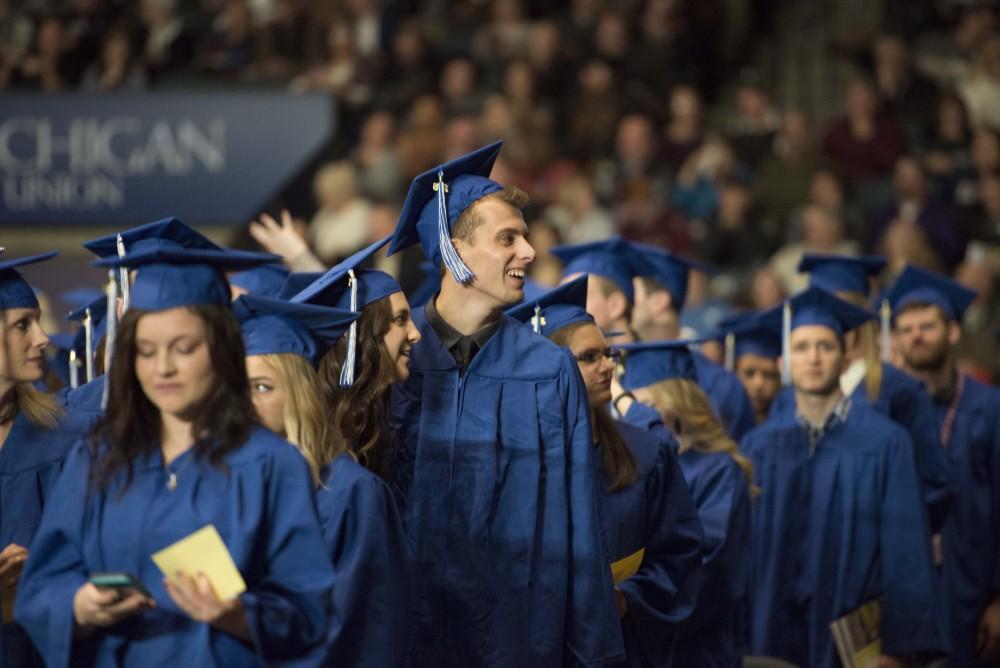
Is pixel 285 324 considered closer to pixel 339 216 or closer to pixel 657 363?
pixel 657 363

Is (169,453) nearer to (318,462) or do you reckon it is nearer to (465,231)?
(318,462)

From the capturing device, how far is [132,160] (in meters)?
12.5

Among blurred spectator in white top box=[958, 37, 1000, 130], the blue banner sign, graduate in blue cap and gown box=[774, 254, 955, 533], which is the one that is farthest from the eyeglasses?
blurred spectator in white top box=[958, 37, 1000, 130]

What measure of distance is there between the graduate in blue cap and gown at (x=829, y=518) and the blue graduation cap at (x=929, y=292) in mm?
967

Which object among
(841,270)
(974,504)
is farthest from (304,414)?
(974,504)

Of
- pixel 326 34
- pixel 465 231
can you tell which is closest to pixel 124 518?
pixel 465 231

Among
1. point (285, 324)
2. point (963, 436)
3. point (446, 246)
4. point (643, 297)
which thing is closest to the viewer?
point (285, 324)

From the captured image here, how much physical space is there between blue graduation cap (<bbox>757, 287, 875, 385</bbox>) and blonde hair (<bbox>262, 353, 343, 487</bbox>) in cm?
304

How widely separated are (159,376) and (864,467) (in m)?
3.66

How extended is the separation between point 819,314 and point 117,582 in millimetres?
3947

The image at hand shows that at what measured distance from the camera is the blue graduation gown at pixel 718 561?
550 cm

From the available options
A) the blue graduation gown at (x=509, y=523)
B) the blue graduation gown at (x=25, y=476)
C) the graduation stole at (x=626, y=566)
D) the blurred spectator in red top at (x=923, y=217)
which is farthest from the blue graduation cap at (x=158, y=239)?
the blurred spectator in red top at (x=923, y=217)

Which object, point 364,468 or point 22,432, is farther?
point 22,432

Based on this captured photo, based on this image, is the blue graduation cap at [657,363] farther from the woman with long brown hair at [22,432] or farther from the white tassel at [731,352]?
the woman with long brown hair at [22,432]
